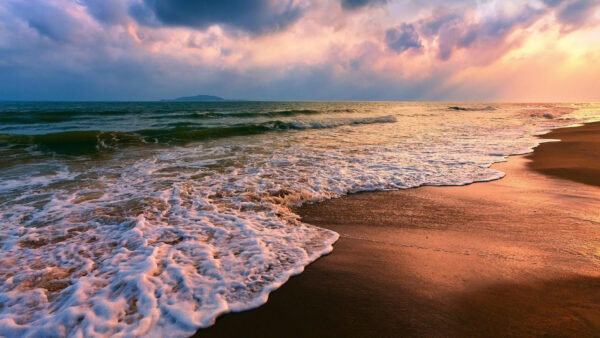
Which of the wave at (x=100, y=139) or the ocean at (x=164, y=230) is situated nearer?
the ocean at (x=164, y=230)

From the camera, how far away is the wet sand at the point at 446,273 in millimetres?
2539

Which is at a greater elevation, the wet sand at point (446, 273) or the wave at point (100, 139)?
the wave at point (100, 139)

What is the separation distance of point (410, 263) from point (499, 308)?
38.6 inches

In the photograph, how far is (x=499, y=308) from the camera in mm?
2717

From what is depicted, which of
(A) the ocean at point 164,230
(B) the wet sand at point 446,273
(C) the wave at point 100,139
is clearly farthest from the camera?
(C) the wave at point 100,139

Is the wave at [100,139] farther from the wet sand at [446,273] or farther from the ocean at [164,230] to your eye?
the wet sand at [446,273]

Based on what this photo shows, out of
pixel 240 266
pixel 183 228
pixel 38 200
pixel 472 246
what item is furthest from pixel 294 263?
pixel 38 200

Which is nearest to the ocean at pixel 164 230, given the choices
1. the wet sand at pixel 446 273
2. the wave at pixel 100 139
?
the wet sand at pixel 446 273

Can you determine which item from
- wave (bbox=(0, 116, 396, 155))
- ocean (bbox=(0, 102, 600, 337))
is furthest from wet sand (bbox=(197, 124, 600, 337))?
wave (bbox=(0, 116, 396, 155))

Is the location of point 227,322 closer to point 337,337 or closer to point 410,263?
point 337,337

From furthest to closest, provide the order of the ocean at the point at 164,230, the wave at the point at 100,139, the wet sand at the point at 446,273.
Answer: the wave at the point at 100,139 → the ocean at the point at 164,230 → the wet sand at the point at 446,273

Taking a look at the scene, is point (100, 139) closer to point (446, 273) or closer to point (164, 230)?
point (164, 230)

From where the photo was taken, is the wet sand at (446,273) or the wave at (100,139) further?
the wave at (100,139)

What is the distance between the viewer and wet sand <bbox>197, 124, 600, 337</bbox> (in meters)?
2.54
